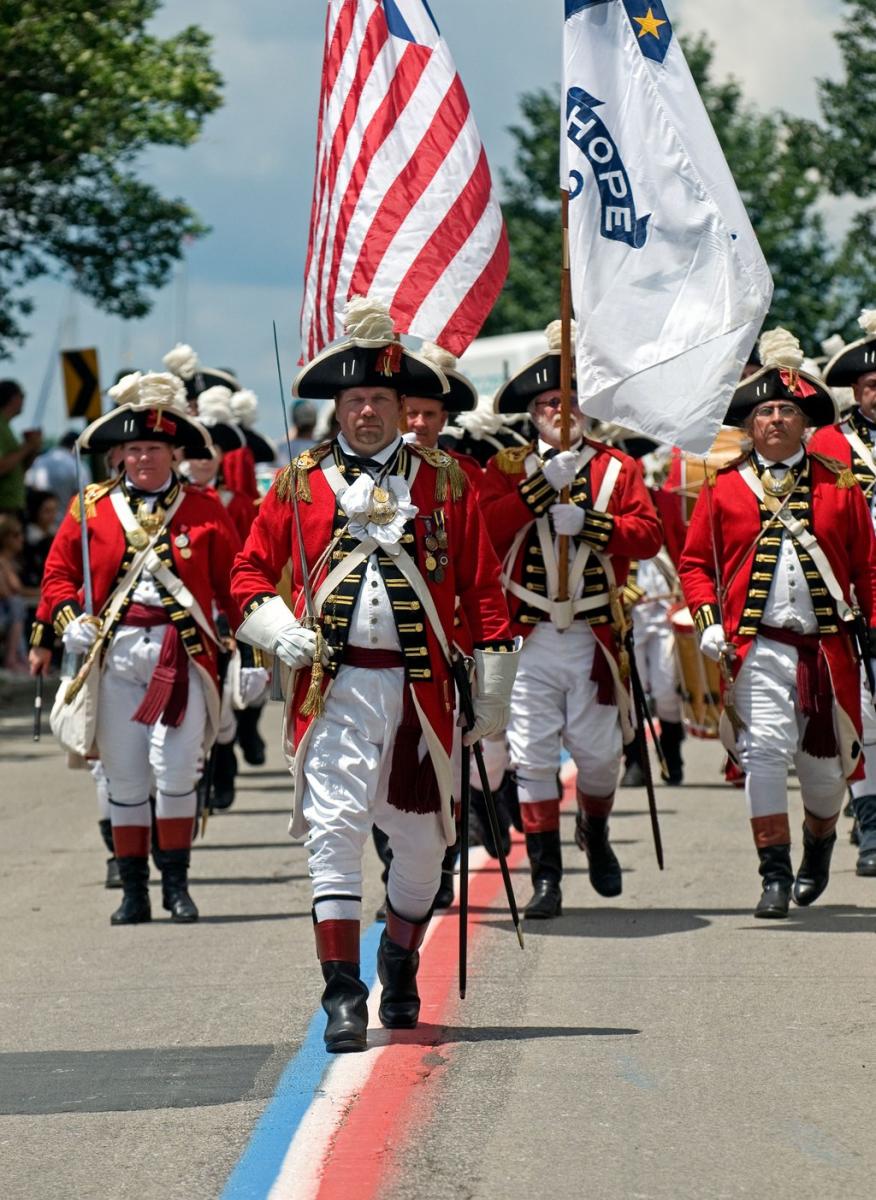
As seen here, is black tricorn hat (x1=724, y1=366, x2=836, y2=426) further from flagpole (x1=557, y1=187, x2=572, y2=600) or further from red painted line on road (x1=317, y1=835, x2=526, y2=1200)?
red painted line on road (x1=317, y1=835, x2=526, y2=1200)

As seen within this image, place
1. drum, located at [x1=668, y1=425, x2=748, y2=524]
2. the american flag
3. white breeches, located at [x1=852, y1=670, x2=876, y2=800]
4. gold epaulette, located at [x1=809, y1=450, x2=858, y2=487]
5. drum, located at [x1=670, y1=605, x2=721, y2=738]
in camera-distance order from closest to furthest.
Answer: gold epaulette, located at [x1=809, y1=450, x2=858, y2=487]
the american flag
white breeches, located at [x1=852, y1=670, x2=876, y2=800]
drum, located at [x1=668, y1=425, x2=748, y2=524]
drum, located at [x1=670, y1=605, x2=721, y2=738]

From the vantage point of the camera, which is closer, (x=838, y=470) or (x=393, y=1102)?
(x=393, y=1102)

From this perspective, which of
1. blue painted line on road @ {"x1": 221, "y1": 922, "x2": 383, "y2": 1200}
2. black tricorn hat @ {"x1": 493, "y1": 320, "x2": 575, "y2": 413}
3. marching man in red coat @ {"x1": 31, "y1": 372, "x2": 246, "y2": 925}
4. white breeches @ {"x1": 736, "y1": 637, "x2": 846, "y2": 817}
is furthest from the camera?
marching man in red coat @ {"x1": 31, "y1": 372, "x2": 246, "y2": 925}

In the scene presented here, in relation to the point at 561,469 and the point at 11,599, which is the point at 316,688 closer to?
the point at 561,469

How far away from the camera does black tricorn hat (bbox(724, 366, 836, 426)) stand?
9742 millimetres

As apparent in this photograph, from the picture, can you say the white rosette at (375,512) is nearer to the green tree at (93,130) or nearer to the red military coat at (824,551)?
the red military coat at (824,551)

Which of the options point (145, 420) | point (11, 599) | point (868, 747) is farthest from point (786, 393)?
point (11, 599)

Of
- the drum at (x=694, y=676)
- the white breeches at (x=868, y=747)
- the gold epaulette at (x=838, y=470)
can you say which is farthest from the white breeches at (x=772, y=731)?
the drum at (x=694, y=676)

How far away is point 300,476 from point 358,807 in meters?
1.07

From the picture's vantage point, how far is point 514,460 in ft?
33.0

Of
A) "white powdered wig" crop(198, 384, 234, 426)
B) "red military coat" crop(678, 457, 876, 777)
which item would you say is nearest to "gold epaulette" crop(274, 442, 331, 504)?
"red military coat" crop(678, 457, 876, 777)

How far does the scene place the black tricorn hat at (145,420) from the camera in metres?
10.3

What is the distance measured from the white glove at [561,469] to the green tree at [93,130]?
1194 cm

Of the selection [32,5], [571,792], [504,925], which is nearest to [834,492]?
[504,925]
